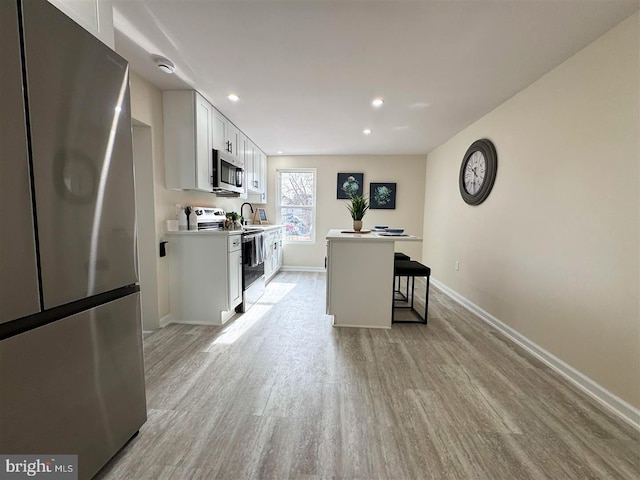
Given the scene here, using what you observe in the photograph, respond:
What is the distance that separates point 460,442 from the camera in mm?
1319

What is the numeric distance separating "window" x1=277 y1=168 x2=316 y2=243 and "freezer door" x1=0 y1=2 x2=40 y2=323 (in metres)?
4.53

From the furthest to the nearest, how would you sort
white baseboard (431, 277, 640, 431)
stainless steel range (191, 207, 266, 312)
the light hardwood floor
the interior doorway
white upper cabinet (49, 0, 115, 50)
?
stainless steel range (191, 207, 266, 312) → the interior doorway → white baseboard (431, 277, 640, 431) → the light hardwood floor → white upper cabinet (49, 0, 115, 50)

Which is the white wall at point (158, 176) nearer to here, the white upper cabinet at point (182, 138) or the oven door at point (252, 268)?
the white upper cabinet at point (182, 138)

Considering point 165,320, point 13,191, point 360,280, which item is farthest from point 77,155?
point 360,280

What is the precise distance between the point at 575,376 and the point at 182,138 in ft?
12.7

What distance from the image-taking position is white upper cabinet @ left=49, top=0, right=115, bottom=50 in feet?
3.32

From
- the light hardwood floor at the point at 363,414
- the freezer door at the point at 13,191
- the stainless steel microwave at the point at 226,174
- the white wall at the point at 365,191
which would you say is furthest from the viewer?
the white wall at the point at 365,191

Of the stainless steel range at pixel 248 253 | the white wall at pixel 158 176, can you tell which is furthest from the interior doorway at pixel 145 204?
the stainless steel range at pixel 248 253

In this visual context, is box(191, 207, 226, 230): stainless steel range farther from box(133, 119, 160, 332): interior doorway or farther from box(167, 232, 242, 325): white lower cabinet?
box(133, 119, 160, 332): interior doorway

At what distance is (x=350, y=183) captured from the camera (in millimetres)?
5125

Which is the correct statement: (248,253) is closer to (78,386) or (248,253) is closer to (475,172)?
(78,386)

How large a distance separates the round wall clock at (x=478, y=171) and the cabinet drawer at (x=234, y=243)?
288cm

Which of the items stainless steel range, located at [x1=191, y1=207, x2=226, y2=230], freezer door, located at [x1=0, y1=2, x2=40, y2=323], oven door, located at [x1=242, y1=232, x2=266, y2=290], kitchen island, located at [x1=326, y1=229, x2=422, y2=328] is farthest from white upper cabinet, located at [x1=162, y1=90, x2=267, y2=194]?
freezer door, located at [x1=0, y1=2, x2=40, y2=323]

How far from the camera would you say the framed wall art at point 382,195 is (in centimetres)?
511
